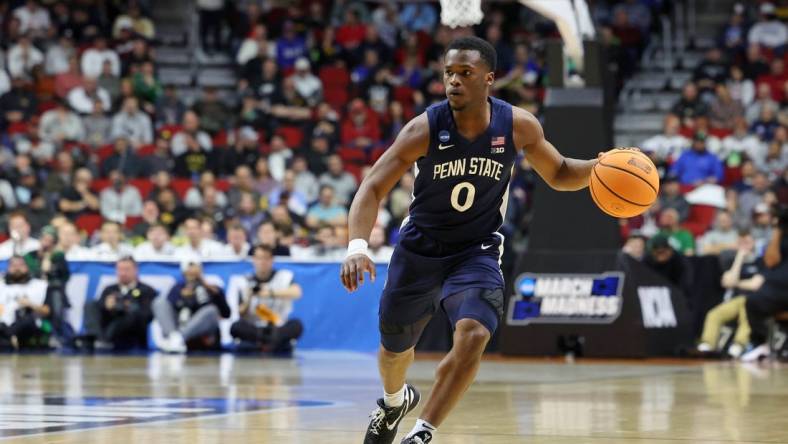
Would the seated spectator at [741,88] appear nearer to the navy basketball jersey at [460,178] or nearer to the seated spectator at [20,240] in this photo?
the seated spectator at [20,240]

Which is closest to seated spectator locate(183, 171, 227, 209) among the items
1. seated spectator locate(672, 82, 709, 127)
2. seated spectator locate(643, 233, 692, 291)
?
seated spectator locate(643, 233, 692, 291)

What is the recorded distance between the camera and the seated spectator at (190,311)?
58.7ft

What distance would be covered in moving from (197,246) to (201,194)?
343 cm

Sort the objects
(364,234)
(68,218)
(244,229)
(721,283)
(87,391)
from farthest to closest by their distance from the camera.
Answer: (68,218) → (244,229) → (721,283) → (87,391) → (364,234)

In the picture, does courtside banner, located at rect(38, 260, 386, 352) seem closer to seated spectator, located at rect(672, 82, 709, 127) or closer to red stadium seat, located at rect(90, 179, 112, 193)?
red stadium seat, located at rect(90, 179, 112, 193)

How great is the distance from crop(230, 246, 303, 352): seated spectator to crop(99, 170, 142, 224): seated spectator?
4.96 m

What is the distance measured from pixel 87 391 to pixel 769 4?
1734cm

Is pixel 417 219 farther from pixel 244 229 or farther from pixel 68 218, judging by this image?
pixel 68 218

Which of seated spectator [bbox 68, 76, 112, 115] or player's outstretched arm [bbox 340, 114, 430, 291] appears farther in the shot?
seated spectator [bbox 68, 76, 112, 115]

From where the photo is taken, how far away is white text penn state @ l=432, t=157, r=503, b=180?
725 centimetres

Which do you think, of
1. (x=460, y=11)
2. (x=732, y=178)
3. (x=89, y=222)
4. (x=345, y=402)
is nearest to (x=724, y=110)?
(x=732, y=178)

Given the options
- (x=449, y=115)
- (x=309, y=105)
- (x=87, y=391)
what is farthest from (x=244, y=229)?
(x=449, y=115)

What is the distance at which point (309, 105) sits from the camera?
997 inches

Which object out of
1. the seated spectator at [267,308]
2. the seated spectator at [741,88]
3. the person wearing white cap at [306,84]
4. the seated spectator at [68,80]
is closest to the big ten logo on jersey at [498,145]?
the seated spectator at [267,308]
